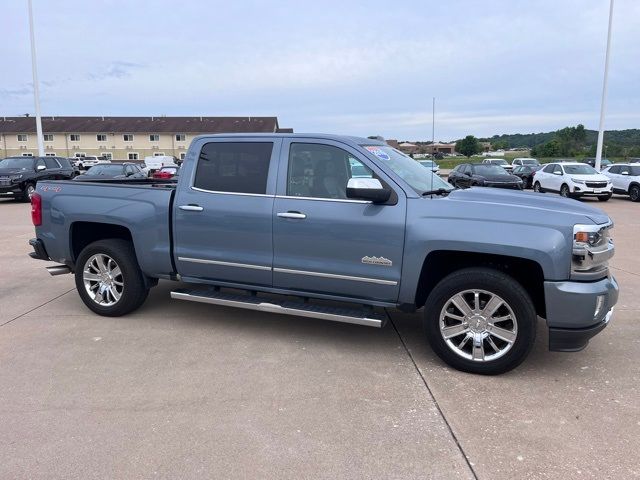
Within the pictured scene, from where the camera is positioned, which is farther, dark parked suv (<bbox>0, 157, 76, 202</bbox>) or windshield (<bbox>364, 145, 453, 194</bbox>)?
dark parked suv (<bbox>0, 157, 76, 202</bbox>)

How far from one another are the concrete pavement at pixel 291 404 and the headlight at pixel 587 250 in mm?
920

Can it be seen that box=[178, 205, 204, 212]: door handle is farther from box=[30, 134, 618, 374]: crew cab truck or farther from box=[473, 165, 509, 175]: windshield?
box=[473, 165, 509, 175]: windshield

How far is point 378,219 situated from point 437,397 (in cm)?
147

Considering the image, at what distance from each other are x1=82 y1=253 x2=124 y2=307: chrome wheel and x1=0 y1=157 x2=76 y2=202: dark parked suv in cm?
1501

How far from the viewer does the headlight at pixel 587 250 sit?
3.80 m

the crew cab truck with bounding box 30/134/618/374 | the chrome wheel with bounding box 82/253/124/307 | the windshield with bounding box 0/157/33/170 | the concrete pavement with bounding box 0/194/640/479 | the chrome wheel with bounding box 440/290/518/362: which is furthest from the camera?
the windshield with bounding box 0/157/33/170

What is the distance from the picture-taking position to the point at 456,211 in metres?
4.12

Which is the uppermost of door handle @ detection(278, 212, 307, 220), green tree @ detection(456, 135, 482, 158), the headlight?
green tree @ detection(456, 135, 482, 158)

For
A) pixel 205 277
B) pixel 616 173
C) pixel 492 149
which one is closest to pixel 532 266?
pixel 205 277

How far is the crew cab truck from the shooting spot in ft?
12.8

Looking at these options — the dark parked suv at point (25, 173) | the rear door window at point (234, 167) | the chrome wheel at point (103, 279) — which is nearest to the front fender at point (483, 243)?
the rear door window at point (234, 167)

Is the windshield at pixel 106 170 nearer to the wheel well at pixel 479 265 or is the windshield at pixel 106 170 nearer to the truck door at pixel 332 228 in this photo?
the truck door at pixel 332 228

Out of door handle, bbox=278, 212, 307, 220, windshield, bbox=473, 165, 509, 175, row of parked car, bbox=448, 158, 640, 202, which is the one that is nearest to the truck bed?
door handle, bbox=278, 212, 307, 220

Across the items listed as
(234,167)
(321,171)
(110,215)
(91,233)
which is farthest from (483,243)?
(91,233)
